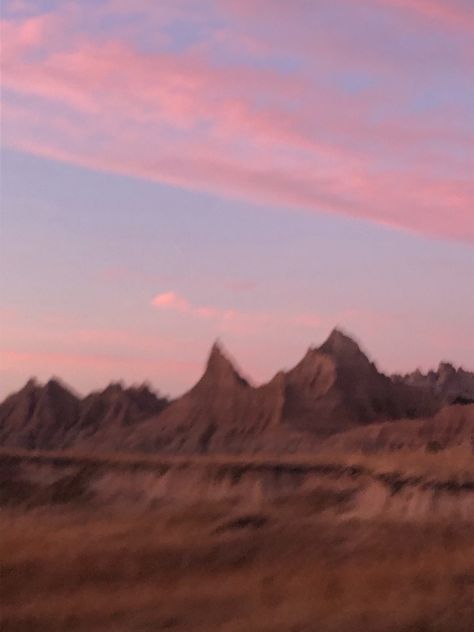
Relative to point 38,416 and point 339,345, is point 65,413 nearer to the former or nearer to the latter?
point 38,416

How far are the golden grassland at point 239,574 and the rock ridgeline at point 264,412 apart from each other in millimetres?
30723

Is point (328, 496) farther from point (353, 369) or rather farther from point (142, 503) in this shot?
point (353, 369)

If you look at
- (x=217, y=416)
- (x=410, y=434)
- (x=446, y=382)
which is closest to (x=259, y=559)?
(x=410, y=434)

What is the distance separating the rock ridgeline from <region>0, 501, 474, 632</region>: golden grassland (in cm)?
3072

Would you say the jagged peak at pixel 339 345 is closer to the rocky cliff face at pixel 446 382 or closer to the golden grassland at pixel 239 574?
the rocky cliff face at pixel 446 382

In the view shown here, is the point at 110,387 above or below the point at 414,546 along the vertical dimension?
above

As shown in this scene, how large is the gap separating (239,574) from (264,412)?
48.9 meters

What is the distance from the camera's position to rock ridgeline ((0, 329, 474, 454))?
72.5 m

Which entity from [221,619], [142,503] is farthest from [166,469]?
[221,619]

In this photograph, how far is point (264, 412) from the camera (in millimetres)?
75750

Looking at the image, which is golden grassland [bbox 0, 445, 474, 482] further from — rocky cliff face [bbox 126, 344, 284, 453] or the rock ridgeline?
rocky cliff face [bbox 126, 344, 284, 453]

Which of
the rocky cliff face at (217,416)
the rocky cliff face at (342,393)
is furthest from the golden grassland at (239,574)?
the rocky cliff face at (342,393)

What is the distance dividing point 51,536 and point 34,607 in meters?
10.5

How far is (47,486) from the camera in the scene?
53.9 m
